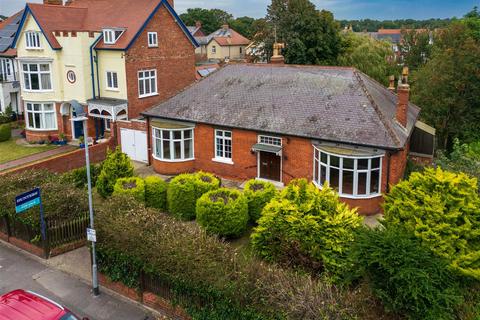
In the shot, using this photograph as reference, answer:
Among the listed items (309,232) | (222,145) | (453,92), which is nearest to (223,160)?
(222,145)

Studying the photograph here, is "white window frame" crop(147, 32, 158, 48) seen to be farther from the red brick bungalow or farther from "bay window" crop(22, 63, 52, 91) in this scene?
"bay window" crop(22, 63, 52, 91)

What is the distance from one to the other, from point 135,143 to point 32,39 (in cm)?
1252

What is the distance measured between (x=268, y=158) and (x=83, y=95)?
660 inches

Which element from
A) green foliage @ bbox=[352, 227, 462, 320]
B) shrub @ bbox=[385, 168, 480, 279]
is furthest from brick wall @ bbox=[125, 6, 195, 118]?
green foliage @ bbox=[352, 227, 462, 320]

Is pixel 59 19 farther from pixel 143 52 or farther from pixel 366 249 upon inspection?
pixel 366 249

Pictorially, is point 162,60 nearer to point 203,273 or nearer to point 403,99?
point 403,99

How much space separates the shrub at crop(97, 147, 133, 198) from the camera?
22359mm

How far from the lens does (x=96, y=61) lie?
32.9 metres

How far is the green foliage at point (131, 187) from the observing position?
20.2 m

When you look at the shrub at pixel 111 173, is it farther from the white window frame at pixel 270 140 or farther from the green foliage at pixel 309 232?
the green foliage at pixel 309 232

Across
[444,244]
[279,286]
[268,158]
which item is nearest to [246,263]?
[279,286]

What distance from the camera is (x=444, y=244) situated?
44.6ft

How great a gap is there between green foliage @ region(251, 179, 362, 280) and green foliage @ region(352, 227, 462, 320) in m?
1.65

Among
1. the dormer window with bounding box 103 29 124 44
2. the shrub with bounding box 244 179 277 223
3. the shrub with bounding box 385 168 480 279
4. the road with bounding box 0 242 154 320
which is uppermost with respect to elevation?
the dormer window with bounding box 103 29 124 44
